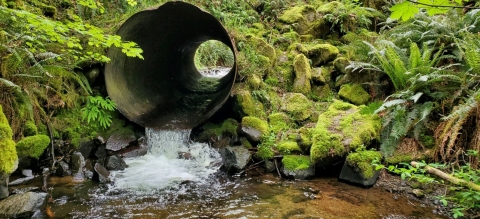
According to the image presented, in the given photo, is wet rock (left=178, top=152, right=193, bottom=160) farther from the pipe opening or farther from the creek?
the pipe opening

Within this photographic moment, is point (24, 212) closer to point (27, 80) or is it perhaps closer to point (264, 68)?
point (27, 80)

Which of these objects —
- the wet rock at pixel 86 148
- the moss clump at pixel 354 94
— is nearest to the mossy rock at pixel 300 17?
the moss clump at pixel 354 94

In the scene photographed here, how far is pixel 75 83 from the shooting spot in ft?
21.8

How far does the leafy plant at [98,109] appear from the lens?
6.49 metres

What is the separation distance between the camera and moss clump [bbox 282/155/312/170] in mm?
5422

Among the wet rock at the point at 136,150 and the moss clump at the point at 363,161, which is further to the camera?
the wet rock at the point at 136,150

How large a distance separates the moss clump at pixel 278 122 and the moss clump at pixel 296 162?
0.96 metres

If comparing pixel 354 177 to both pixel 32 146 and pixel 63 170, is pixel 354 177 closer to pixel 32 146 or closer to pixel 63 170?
pixel 63 170

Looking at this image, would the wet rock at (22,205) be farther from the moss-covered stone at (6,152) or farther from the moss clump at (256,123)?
the moss clump at (256,123)

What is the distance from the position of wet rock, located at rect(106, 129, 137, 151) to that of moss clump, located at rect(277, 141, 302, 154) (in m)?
3.27

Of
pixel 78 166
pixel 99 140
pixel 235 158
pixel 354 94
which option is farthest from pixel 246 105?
pixel 78 166

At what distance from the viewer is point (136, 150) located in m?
6.78

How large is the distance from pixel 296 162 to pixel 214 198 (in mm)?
1643

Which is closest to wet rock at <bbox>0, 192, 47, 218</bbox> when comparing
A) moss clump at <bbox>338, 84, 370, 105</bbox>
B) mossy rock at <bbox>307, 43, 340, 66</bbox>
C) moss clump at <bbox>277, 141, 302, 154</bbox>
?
moss clump at <bbox>277, 141, 302, 154</bbox>
